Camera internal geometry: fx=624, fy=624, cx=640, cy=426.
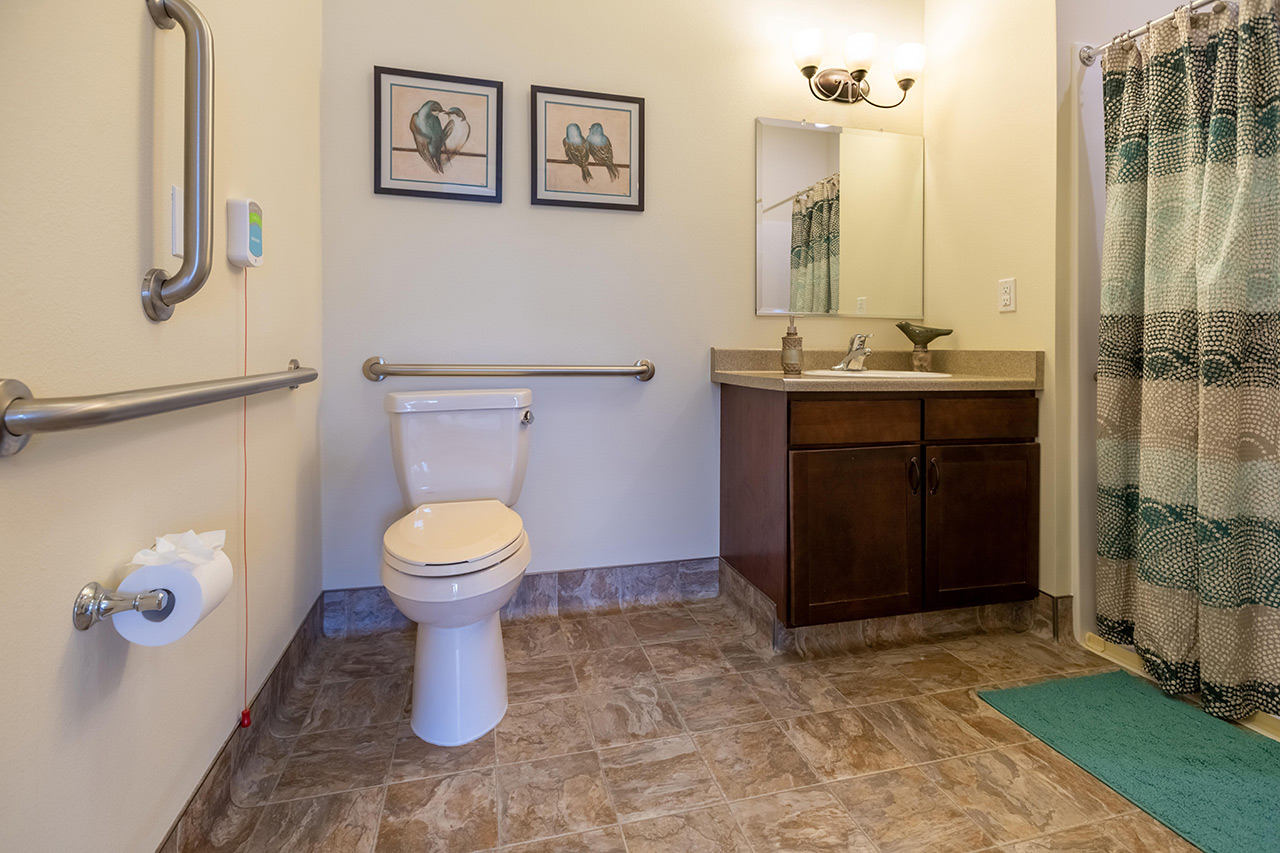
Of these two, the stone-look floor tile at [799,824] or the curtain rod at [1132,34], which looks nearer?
the stone-look floor tile at [799,824]

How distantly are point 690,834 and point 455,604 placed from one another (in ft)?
2.16

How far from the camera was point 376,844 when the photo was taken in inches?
45.4

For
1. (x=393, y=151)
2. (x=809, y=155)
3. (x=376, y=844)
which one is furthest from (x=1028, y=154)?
(x=376, y=844)

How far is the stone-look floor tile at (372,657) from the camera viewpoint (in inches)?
71.2

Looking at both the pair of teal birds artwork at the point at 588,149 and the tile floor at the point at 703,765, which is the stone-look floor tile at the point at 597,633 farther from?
the pair of teal birds artwork at the point at 588,149

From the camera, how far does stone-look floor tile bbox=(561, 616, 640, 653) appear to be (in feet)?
6.55

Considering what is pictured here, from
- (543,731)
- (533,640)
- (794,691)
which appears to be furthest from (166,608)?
(794,691)

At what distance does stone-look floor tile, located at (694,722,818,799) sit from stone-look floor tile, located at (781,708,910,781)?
33mm

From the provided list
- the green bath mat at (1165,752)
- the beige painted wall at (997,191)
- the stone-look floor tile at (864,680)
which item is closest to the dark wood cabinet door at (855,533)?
the stone-look floor tile at (864,680)

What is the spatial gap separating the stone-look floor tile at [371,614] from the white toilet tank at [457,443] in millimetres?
458

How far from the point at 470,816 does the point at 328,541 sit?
1.17m

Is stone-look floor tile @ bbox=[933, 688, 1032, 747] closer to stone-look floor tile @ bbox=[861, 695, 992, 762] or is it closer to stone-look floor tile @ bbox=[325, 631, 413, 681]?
stone-look floor tile @ bbox=[861, 695, 992, 762]

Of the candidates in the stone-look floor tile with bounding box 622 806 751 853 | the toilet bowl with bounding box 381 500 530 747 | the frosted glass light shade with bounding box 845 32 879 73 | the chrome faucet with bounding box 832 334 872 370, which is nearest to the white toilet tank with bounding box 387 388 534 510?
the toilet bowl with bounding box 381 500 530 747

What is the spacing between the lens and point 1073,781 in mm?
1305
